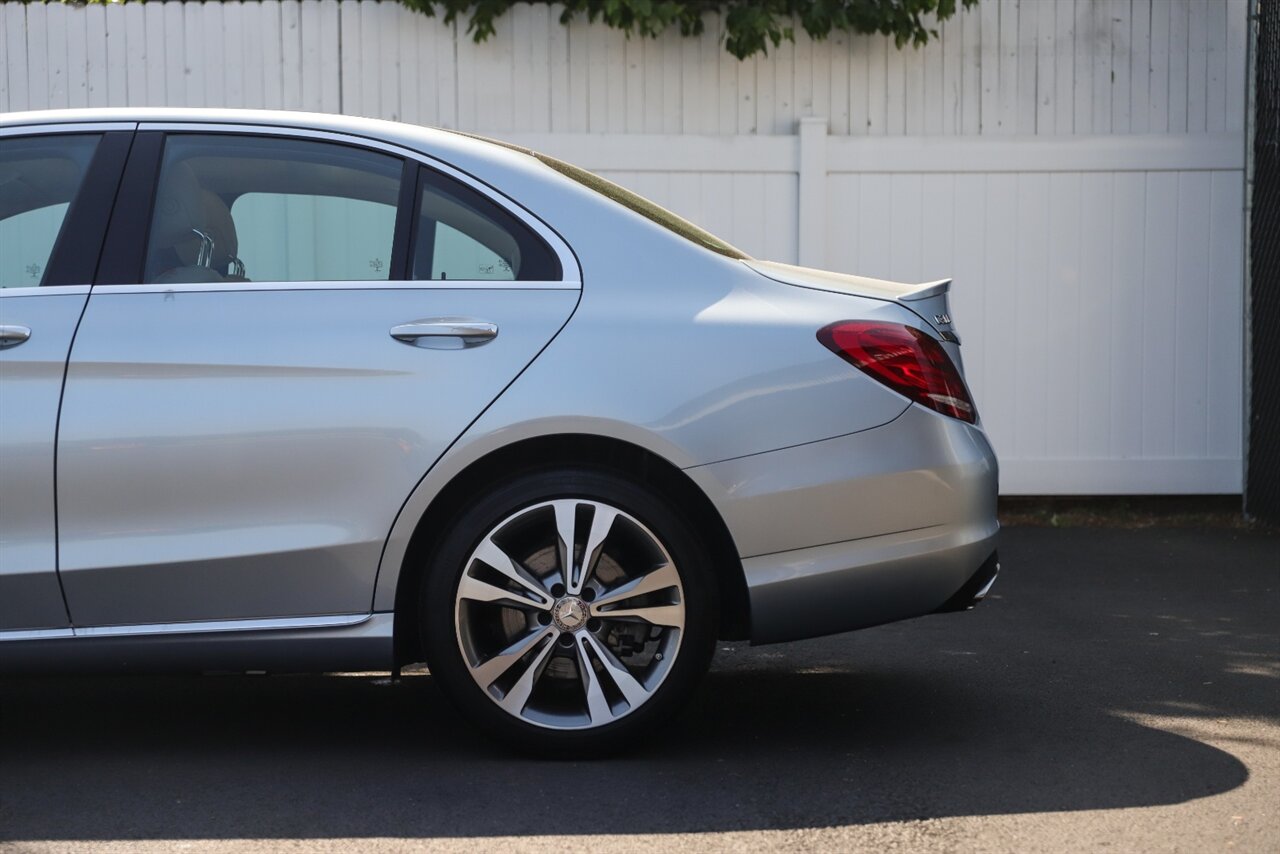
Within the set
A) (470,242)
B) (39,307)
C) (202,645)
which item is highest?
(470,242)

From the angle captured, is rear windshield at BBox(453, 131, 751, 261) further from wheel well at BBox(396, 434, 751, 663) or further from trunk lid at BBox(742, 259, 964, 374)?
wheel well at BBox(396, 434, 751, 663)

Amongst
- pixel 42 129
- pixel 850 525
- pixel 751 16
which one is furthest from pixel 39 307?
pixel 751 16

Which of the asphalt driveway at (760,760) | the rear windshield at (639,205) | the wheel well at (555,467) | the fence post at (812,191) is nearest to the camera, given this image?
the asphalt driveway at (760,760)

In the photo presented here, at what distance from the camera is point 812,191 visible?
28.6ft

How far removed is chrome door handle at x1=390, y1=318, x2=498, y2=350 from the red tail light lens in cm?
85

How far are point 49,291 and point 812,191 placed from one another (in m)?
5.21

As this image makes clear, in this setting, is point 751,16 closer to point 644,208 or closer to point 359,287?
point 644,208

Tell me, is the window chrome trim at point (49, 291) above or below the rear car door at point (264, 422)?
above

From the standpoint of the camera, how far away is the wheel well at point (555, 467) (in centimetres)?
414

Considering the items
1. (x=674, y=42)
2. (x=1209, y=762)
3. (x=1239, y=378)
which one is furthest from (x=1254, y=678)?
(x=674, y=42)

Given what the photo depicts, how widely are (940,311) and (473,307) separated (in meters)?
1.27

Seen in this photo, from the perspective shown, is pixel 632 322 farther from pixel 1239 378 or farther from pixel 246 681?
pixel 1239 378

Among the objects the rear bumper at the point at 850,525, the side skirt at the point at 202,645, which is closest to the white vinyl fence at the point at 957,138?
the rear bumper at the point at 850,525

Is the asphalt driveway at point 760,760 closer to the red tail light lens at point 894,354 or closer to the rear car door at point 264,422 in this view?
the rear car door at point 264,422
